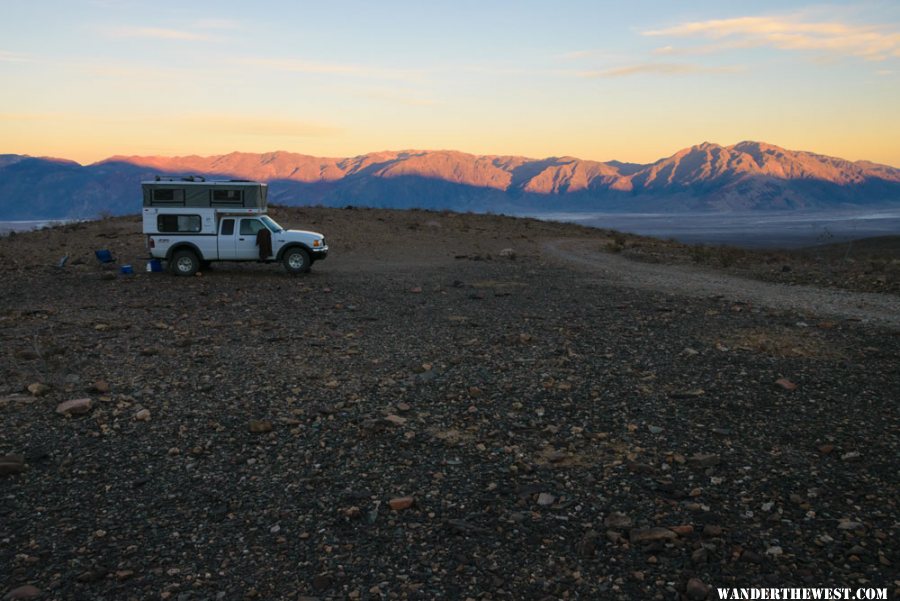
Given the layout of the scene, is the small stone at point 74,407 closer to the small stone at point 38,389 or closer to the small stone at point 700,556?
the small stone at point 38,389

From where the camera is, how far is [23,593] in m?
4.47

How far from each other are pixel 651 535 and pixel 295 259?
Answer: 1699 cm

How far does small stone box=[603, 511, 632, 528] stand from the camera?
5270 millimetres

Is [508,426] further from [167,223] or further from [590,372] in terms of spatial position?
[167,223]

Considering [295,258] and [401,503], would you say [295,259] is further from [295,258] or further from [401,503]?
[401,503]

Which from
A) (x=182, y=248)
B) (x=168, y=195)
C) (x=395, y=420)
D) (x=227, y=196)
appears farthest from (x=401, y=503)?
(x=168, y=195)

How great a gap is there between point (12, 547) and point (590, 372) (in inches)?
269

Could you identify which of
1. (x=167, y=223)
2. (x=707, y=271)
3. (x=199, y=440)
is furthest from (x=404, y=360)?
(x=707, y=271)

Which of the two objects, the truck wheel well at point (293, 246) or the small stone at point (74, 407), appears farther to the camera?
the truck wheel well at point (293, 246)

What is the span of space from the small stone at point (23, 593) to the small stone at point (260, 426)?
282cm

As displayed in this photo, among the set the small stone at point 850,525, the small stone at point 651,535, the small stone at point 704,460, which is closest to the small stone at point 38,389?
the small stone at point 651,535

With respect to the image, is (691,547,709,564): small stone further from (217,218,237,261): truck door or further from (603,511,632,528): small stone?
(217,218,237,261): truck door

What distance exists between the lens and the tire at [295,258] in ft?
67.6

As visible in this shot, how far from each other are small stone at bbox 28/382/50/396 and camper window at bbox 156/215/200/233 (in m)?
12.2
